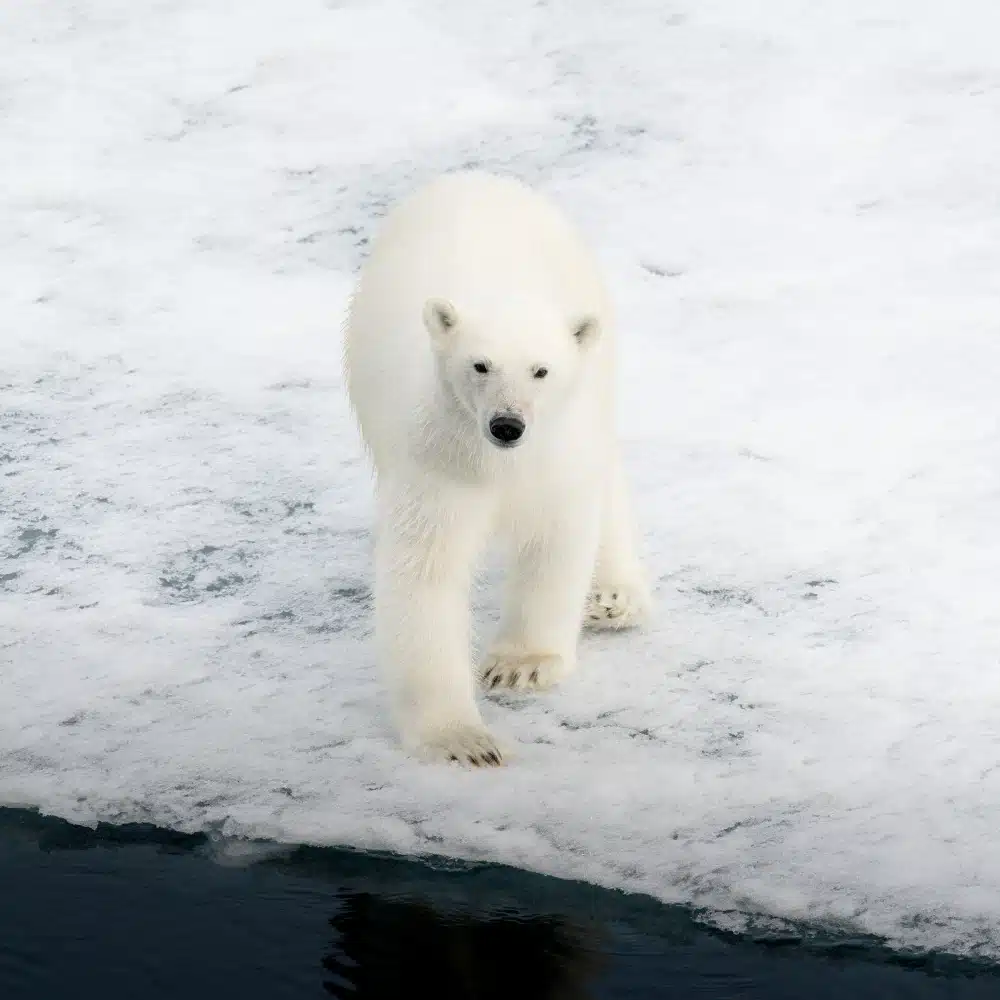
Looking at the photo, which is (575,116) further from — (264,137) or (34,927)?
(34,927)

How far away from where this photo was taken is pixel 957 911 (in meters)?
3.86

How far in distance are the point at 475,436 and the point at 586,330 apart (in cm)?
38

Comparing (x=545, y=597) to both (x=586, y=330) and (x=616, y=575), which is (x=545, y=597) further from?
(x=586, y=330)

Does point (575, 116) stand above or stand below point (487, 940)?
above

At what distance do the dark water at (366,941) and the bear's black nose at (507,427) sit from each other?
973mm

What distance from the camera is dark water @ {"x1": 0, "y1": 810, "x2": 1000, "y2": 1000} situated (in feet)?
11.8

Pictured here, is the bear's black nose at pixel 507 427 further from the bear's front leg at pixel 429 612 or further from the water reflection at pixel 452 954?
the water reflection at pixel 452 954

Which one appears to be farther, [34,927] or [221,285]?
[221,285]

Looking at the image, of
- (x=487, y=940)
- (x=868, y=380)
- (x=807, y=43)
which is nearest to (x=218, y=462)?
(x=868, y=380)

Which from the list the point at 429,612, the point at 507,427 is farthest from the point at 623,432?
the point at 507,427

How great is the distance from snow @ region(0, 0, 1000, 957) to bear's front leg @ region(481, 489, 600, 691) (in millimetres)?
97

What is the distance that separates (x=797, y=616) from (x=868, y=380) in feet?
6.21

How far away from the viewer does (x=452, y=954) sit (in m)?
3.72

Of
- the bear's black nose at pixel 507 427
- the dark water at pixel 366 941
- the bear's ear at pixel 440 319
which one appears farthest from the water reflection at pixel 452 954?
the bear's ear at pixel 440 319
